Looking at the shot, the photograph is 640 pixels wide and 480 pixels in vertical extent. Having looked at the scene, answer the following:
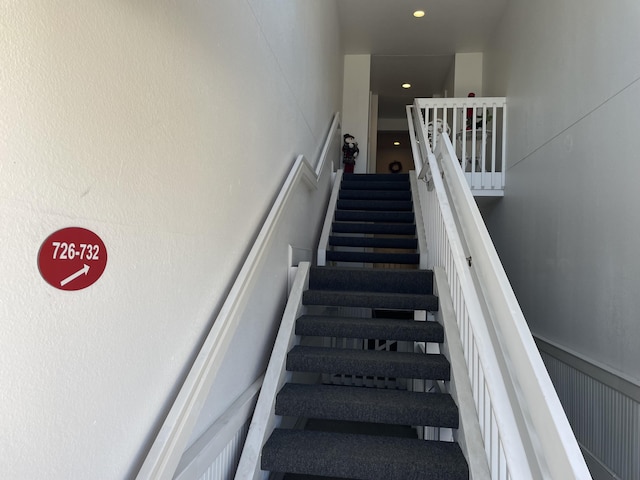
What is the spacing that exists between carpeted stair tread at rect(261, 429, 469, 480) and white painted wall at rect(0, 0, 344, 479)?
0.39 metres

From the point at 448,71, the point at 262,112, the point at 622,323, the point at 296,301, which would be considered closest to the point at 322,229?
the point at 296,301

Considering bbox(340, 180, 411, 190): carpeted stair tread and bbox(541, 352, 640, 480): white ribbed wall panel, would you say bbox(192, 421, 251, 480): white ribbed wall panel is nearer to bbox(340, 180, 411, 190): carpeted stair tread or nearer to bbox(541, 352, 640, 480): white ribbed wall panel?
bbox(541, 352, 640, 480): white ribbed wall panel

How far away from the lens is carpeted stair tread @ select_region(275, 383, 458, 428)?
5.81ft

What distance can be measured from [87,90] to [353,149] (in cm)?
556

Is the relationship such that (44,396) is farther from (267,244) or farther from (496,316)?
(496,316)

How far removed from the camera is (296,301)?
242 centimetres

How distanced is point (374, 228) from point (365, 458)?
275 cm

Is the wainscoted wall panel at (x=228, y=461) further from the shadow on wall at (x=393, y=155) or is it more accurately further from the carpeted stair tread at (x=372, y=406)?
the shadow on wall at (x=393, y=155)

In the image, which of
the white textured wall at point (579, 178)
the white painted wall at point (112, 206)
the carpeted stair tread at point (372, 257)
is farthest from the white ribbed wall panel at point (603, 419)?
the white painted wall at point (112, 206)

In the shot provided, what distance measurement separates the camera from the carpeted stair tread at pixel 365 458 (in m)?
1.56

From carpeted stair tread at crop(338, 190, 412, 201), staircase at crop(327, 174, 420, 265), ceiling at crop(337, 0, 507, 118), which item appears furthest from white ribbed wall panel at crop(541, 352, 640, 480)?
ceiling at crop(337, 0, 507, 118)

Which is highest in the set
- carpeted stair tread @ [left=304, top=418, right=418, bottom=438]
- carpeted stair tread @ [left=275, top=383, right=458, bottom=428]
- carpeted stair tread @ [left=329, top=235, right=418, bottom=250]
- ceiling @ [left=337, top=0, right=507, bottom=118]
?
ceiling @ [left=337, top=0, right=507, bottom=118]

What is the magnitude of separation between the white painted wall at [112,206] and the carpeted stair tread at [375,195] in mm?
3457

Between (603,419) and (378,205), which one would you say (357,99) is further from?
(603,419)
